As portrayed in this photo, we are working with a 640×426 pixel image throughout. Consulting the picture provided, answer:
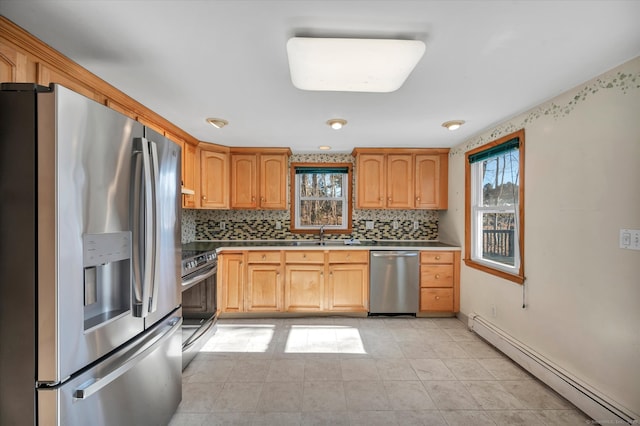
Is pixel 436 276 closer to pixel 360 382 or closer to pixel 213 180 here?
pixel 360 382

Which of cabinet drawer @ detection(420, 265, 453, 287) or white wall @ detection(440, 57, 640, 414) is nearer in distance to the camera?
white wall @ detection(440, 57, 640, 414)

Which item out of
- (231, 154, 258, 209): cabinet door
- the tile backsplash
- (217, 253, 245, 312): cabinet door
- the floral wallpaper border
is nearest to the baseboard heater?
the tile backsplash

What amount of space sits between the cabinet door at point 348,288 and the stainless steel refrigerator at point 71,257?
2.35 metres

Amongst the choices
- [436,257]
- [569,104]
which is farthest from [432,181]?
[569,104]

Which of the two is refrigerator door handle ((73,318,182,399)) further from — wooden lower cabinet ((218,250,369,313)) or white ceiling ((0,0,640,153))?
wooden lower cabinet ((218,250,369,313))

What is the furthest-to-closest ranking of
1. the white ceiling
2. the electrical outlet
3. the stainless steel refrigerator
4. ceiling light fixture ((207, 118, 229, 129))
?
ceiling light fixture ((207, 118, 229, 129)) < the electrical outlet < the white ceiling < the stainless steel refrigerator

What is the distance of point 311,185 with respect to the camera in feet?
13.5

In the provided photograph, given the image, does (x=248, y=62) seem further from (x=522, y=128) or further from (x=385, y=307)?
(x=385, y=307)

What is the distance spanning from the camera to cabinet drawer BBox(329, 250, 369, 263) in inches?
136

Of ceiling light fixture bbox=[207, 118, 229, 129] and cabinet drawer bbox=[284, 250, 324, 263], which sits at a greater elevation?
ceiling light fixture bbox=[207, 118, 229, 129]

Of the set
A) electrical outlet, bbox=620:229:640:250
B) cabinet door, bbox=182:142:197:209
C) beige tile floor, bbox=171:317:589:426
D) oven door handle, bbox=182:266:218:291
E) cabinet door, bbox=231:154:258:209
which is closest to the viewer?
electrical outlet, bbox=620:229:640:250

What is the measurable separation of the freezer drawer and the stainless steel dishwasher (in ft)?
7.58

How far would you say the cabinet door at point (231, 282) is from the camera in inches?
133

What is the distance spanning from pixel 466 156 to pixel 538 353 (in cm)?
205
